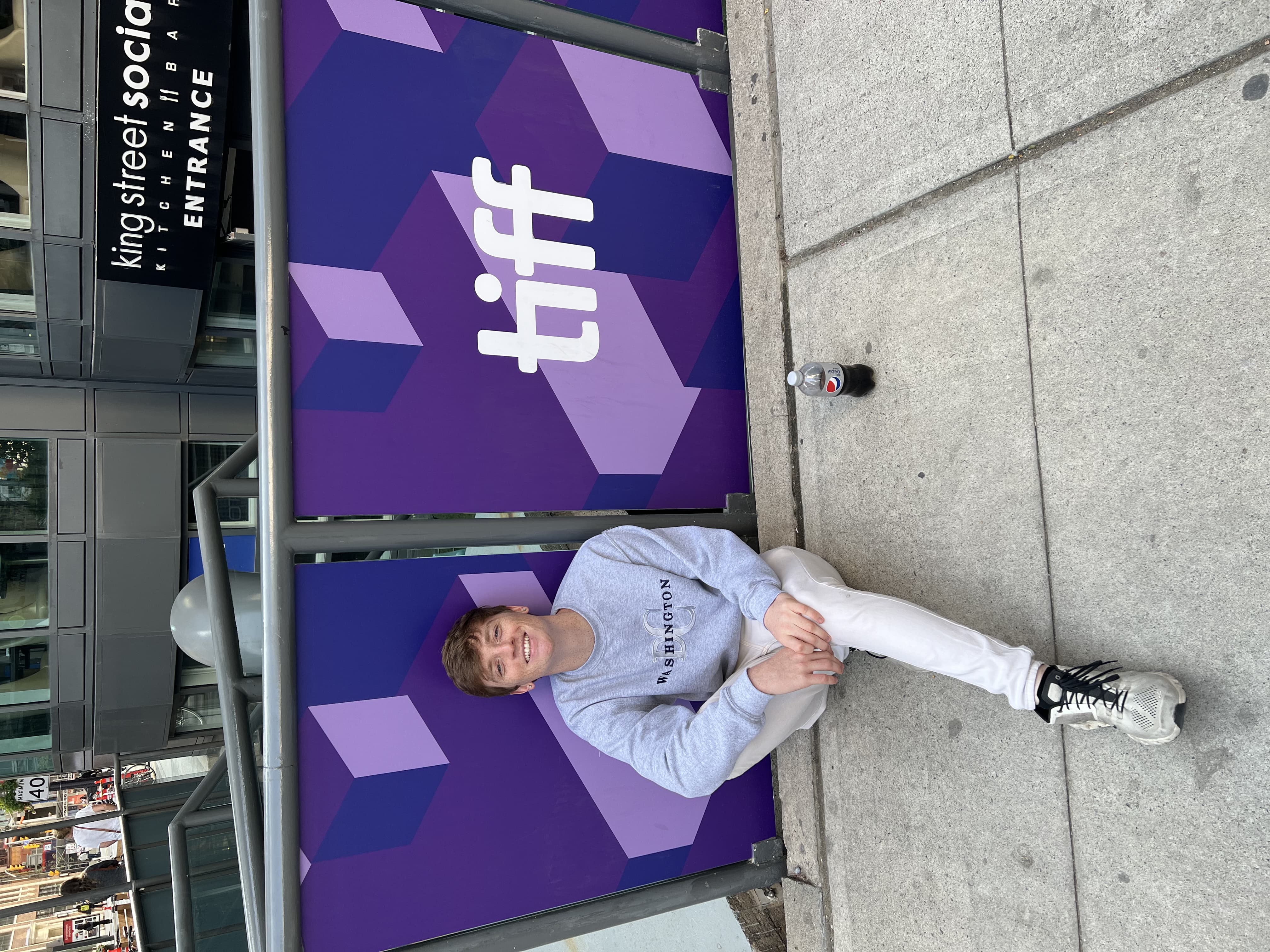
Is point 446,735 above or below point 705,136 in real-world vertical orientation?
below

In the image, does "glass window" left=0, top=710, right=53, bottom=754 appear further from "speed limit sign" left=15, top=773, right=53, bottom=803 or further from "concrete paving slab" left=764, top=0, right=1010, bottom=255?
"concrete paving slab" left=764, top=0, right=1010, bottom=255

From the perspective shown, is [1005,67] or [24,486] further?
[24,486]

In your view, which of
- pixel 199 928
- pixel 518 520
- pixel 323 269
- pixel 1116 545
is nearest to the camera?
pixel 1116 545

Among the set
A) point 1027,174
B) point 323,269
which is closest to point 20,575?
point 323,269

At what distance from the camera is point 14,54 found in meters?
5.01

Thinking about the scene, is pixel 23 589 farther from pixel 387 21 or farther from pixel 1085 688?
pixel 1085 688

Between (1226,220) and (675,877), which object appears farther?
(675,877)

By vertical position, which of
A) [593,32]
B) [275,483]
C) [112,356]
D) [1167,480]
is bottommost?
[1167,480]

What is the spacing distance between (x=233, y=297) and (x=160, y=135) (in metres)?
2.24

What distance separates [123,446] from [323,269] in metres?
6.54

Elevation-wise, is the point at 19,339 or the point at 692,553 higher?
the point at 19,339

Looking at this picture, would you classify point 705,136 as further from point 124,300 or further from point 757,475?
point 124,300

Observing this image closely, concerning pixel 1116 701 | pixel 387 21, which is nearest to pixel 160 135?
pixel 387 21

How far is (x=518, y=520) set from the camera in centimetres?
279
